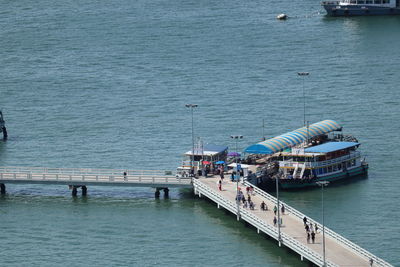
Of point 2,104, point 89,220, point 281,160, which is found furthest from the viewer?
point 2,104

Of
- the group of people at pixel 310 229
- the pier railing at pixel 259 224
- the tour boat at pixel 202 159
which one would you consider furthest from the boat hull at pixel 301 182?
the group of people at pixel 310 229

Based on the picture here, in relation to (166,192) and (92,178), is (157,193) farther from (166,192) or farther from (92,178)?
(92,178)

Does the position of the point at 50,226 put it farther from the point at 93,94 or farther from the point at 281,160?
the point at 93,94

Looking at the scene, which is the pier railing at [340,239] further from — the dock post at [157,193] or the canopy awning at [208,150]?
the dock post at [157,193]

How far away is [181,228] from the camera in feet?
419

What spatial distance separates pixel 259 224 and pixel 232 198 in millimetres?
7852

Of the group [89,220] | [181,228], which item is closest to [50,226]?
[89,220]

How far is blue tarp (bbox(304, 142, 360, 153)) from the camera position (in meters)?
140

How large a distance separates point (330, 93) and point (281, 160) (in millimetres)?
35560

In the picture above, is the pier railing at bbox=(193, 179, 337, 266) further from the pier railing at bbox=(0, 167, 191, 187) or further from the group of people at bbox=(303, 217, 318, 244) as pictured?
the pier railing at bbox=(0, 167, 191, 187)

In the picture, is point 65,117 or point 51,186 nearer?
point 51,186

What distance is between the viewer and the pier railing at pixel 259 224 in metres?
114

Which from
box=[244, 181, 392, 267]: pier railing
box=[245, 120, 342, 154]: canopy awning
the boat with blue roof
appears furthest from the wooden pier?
box=[245, 120, 342, 154]: canopy awning

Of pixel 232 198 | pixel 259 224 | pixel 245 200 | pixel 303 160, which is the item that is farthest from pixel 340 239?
pixel 303 160
